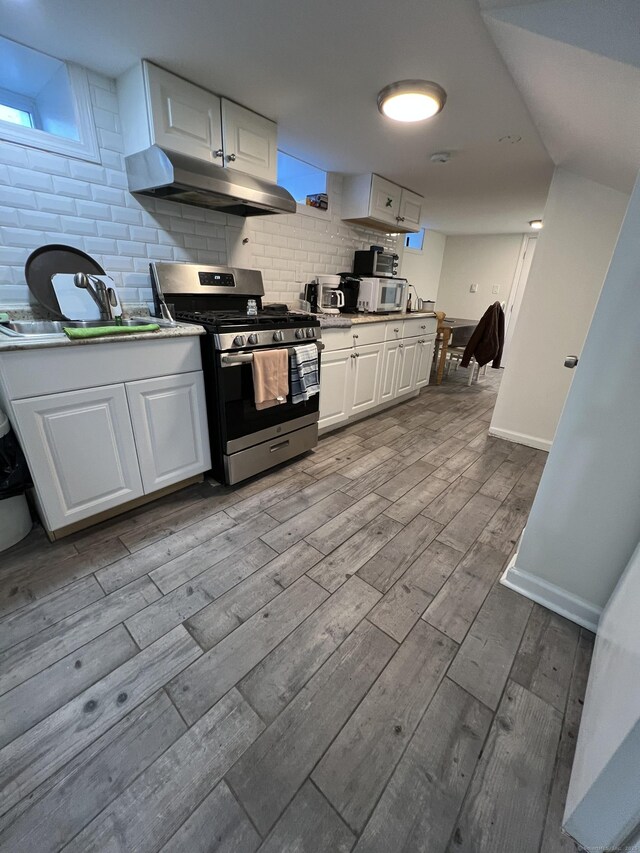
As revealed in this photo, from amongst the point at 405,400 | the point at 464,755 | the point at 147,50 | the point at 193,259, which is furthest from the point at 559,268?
the point at 464,755

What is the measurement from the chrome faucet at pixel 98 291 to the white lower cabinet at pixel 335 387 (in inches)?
52.6

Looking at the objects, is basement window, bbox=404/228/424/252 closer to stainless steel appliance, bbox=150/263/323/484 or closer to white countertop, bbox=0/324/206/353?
stainless steel appliance, bbox=150/263/323/484

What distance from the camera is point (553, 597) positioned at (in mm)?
1428

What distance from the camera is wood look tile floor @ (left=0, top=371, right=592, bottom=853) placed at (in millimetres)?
831

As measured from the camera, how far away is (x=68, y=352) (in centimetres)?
141

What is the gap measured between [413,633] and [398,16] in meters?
2.31

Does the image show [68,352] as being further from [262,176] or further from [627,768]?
[627,768]

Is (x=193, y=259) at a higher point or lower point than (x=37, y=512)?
higher

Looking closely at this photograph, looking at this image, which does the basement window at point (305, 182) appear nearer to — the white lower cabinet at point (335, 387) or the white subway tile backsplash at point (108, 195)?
the white lower cabinet at point (335, 387)

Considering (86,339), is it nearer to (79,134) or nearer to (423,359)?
(79,134)

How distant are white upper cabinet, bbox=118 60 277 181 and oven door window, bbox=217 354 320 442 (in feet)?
3.95

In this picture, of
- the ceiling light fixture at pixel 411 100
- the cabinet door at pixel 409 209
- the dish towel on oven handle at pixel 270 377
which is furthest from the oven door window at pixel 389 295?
the dish towel on oven handle at pixel 270 377

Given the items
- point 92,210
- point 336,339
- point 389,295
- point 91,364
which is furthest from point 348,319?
point 91,364

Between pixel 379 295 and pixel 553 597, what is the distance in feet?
8.92
